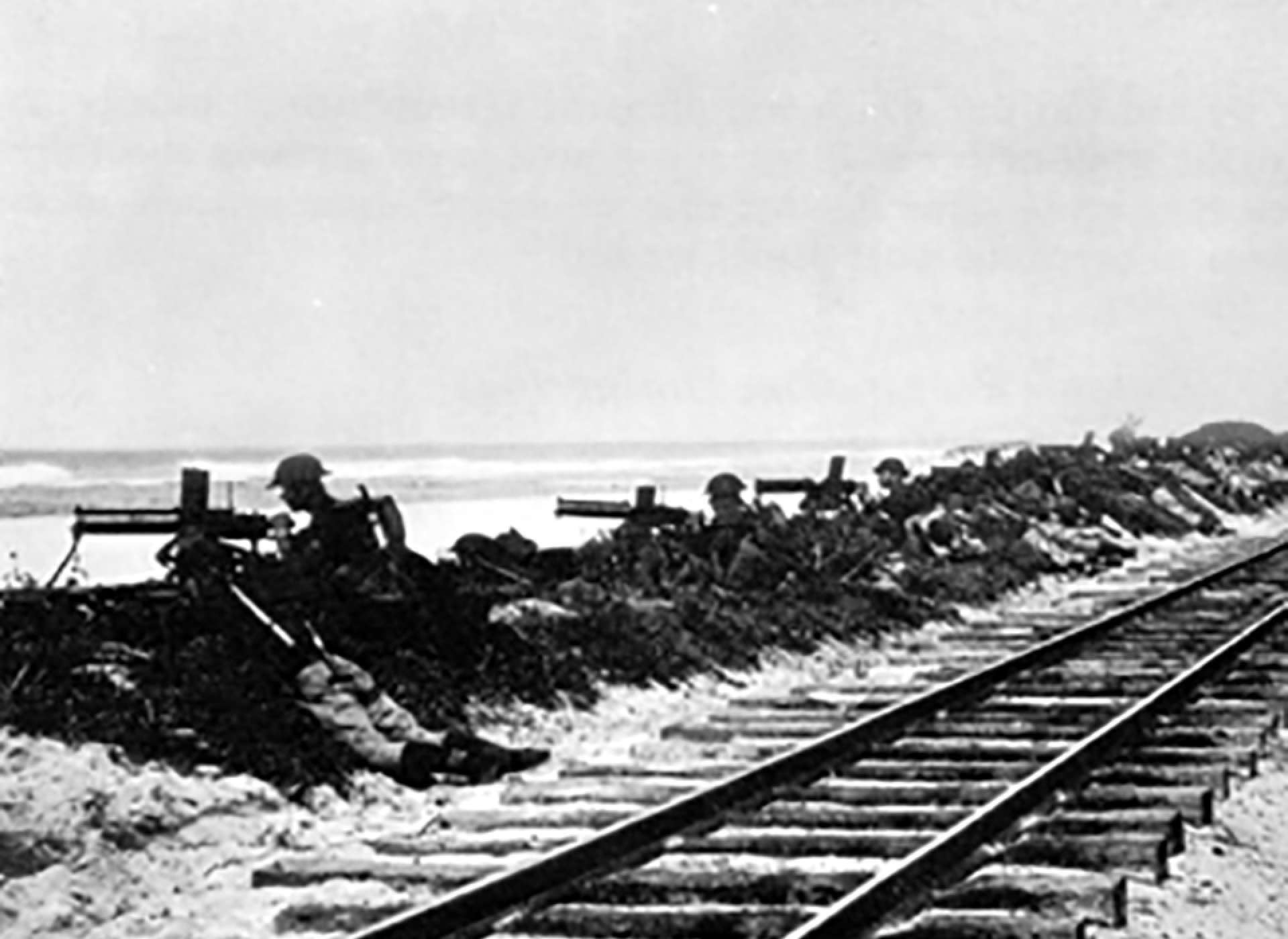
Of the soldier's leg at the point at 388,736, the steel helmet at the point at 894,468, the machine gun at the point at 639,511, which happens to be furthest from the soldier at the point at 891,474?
the soldier's leg at the point at 388,736

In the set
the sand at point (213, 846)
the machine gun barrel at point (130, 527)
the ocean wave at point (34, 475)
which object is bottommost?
the sand at point (213, 846)

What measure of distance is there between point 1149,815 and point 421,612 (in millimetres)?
5520

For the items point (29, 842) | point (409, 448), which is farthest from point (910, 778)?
point (409, 448)

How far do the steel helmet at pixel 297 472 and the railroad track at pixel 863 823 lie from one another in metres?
2.90

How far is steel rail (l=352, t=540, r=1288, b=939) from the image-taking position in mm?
6773

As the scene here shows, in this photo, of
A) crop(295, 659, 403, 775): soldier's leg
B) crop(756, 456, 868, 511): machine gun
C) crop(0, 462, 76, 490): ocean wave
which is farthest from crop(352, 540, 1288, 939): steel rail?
crop(0, 462, 76, 490): ocean wave

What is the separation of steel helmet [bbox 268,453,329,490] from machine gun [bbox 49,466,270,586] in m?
0.28

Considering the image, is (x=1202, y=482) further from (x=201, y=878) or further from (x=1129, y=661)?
(x=201, y=878)

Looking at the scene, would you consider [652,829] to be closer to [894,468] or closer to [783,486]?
[783,486]

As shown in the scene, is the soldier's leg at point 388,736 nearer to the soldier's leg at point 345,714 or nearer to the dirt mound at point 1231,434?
the soldier's leg at point 345,714

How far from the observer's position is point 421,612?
1280 centimetres

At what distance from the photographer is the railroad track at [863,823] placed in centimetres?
703

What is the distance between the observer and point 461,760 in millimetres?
10555

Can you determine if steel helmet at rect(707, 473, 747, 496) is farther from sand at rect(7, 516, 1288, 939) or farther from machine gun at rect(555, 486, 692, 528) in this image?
sand at rect(7, 516, 1288, 939)
